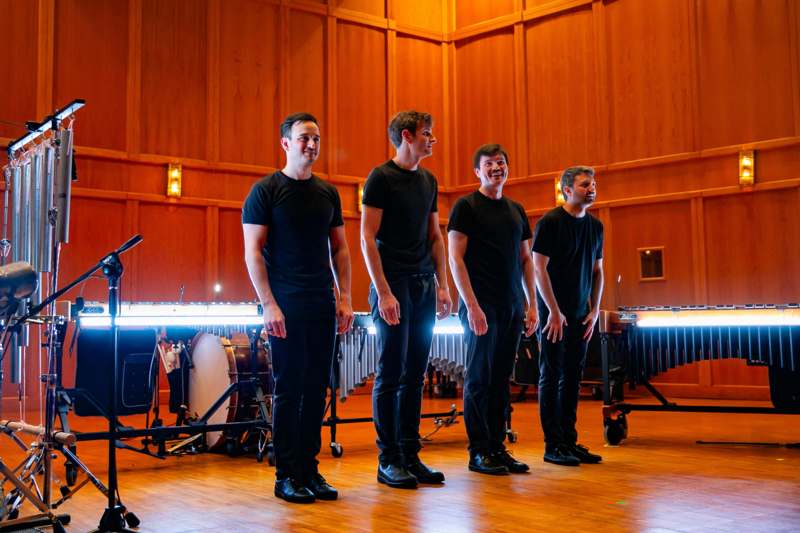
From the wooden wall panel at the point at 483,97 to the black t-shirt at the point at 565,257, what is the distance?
6.34 meters

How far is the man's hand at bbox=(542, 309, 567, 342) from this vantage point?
442cm

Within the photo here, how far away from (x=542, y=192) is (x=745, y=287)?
265cm

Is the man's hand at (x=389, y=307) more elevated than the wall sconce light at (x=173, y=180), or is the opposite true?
the wall sconce light at (x=173, y=180)

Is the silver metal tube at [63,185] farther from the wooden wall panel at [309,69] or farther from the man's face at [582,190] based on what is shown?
the wooden wall panel at [309,69]

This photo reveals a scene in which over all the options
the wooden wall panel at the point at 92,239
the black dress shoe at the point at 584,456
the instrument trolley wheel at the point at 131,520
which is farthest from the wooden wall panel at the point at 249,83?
the instrument trolley wheel at the point at 131,520

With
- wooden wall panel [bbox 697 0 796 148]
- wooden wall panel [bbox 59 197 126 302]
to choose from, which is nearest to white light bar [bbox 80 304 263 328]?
wooden wall panel [bbox 59 197 126 302]

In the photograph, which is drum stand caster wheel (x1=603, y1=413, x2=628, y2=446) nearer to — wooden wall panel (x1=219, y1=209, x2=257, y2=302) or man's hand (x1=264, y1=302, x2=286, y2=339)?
man's hand (x1=264, y1=302, x2=286, y2=339)

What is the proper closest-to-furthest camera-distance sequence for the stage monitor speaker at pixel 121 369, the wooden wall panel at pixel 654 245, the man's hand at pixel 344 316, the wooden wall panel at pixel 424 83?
the man's hand at pixel 344 316
the stage monitor speaker at pixel 121 369
the wooden wall panel at pixel 654 245
the wooden wall panel at pixel 424 83

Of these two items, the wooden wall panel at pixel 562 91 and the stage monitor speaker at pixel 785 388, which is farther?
the wooden wall panel at pixel 562 91

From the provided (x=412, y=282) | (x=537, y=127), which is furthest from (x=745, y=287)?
(x=412, y=282)

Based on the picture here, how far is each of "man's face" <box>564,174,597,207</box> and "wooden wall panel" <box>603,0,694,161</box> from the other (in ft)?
17.6

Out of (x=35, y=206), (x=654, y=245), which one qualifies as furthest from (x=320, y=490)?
(x=654, y=245)

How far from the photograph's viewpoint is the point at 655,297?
9625mm

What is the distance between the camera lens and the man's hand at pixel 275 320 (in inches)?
134
